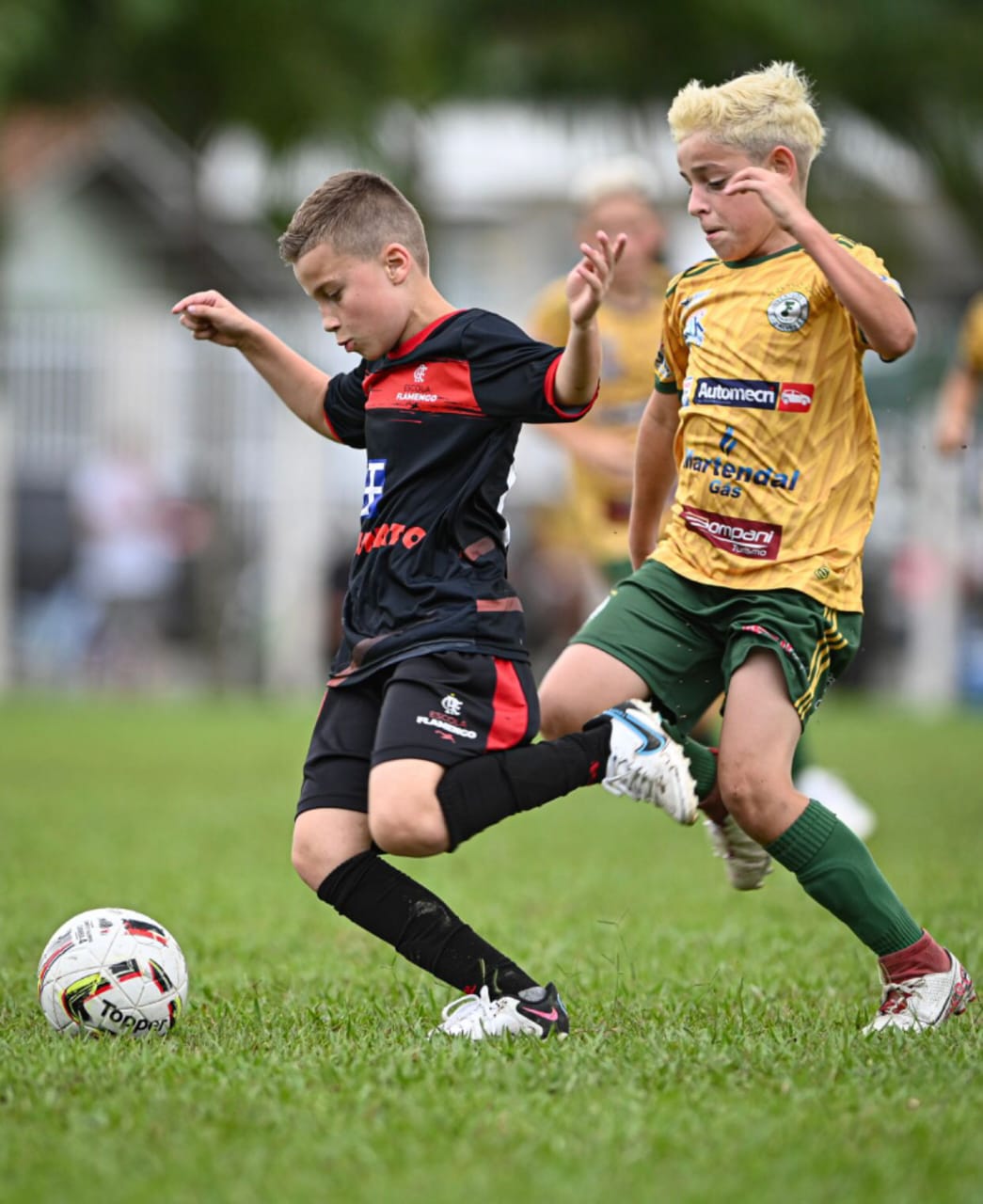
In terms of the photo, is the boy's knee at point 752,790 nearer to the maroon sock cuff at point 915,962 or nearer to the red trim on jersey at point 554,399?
the maroon sock cuff at point 915,962

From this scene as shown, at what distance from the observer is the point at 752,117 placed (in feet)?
14.0

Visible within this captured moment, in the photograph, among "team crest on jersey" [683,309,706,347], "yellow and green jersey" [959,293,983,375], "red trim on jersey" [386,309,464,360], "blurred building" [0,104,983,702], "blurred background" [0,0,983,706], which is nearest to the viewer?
"red trim on jersey" [386,309,464,360]

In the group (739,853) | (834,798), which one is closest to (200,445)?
(834,798)


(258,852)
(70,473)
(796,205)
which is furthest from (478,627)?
(70,473)

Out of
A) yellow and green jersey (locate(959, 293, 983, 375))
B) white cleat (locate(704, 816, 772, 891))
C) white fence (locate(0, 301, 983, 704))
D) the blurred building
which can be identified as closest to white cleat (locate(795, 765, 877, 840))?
yellow and green jersey (locate(959, 293, 983, 375))

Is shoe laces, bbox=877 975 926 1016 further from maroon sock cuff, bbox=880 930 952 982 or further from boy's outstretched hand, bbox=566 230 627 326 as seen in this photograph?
boy's outstretched hand, bbox=566 230 627 326

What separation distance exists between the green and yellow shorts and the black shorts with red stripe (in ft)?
1.27

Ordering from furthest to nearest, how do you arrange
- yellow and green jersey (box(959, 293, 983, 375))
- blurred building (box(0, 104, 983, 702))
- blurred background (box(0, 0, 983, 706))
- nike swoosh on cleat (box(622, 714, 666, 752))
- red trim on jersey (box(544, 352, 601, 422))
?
blurred building (box(0, 104, 983, 702)) < blurred background (box(0, 0, 983, 706)) < yellow and green jersey (box(959, 293, 983, 375)) < nike swoosh on cleat (box(622, 714, 666, 752)) < red trim on jersey (box(544, 352, 601, 422))

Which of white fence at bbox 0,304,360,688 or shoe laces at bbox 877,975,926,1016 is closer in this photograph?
shoe laces at bbox 877,975,926,1016

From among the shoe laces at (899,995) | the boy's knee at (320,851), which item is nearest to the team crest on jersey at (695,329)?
the boy's knee at (320,851)

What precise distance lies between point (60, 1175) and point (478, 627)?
1543 millimetres

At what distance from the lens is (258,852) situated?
7.75 meters

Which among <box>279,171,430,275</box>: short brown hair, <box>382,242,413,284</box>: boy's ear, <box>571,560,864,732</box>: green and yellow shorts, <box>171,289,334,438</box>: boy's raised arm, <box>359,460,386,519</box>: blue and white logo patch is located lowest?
<box>571,560,864,732</box>: green and yellow shorts

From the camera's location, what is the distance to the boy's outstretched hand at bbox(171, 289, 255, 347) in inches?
175
